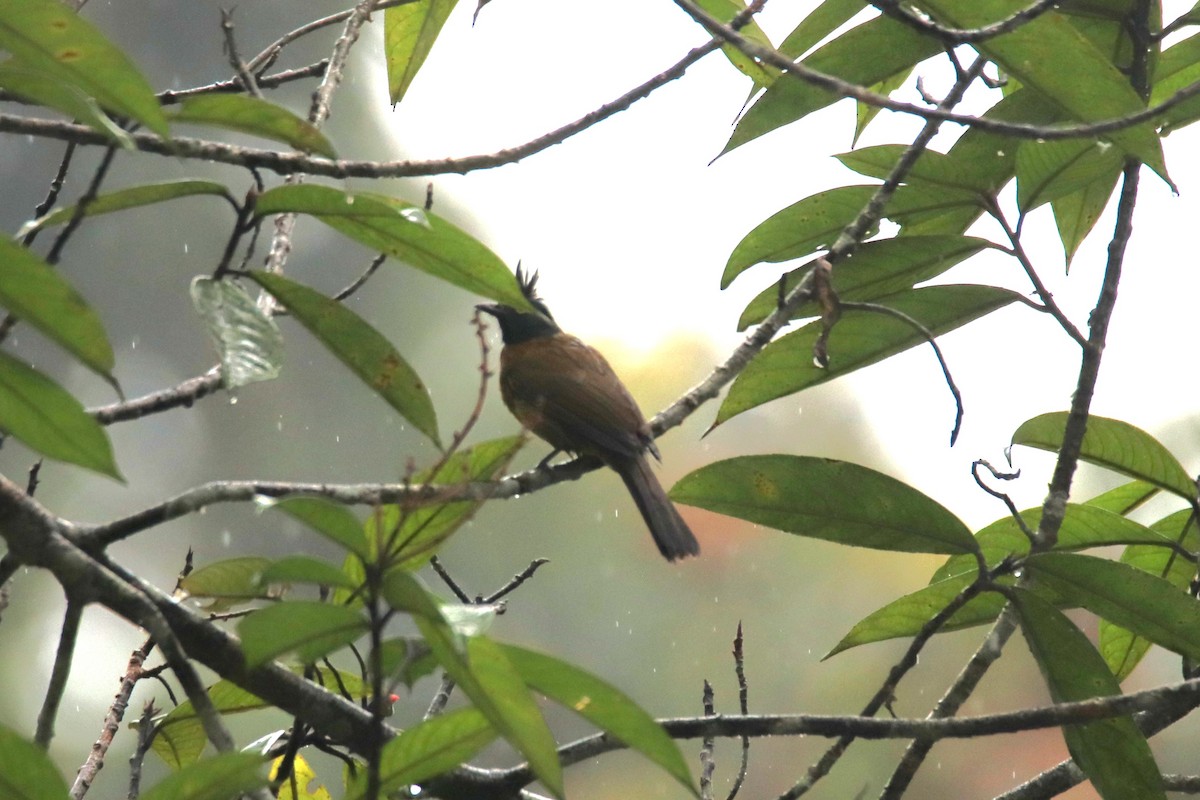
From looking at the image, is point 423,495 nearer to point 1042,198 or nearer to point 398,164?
point 398,164

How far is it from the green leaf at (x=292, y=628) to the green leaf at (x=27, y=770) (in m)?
0.14

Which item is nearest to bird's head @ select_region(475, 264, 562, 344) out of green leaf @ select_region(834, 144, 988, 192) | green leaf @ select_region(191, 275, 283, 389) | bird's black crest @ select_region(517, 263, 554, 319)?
bird's black crest @ select_region(517, 263, 554, 319)

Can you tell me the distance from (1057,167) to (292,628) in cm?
114

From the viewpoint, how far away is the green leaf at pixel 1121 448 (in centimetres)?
154

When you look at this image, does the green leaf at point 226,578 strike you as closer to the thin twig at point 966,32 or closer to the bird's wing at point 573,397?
the thin twig at point 966,32

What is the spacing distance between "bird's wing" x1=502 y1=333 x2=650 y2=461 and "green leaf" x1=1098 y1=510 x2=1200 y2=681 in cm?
105

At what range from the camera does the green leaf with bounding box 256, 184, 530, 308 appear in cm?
104

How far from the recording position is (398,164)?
4.11 ft

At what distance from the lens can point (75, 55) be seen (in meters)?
0.87

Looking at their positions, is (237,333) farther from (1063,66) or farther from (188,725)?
(1063,66)

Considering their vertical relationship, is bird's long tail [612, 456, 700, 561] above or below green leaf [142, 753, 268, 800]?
above

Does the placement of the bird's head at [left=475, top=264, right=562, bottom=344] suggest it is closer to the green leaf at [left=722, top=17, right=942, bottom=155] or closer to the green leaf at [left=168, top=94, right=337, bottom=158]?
the green leaf at [left=722, top=17, right=942, bottom=155]

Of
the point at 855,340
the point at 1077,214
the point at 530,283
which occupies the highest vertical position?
the point at 530,283

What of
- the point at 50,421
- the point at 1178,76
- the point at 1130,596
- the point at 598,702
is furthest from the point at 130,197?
the point at 1178,76
